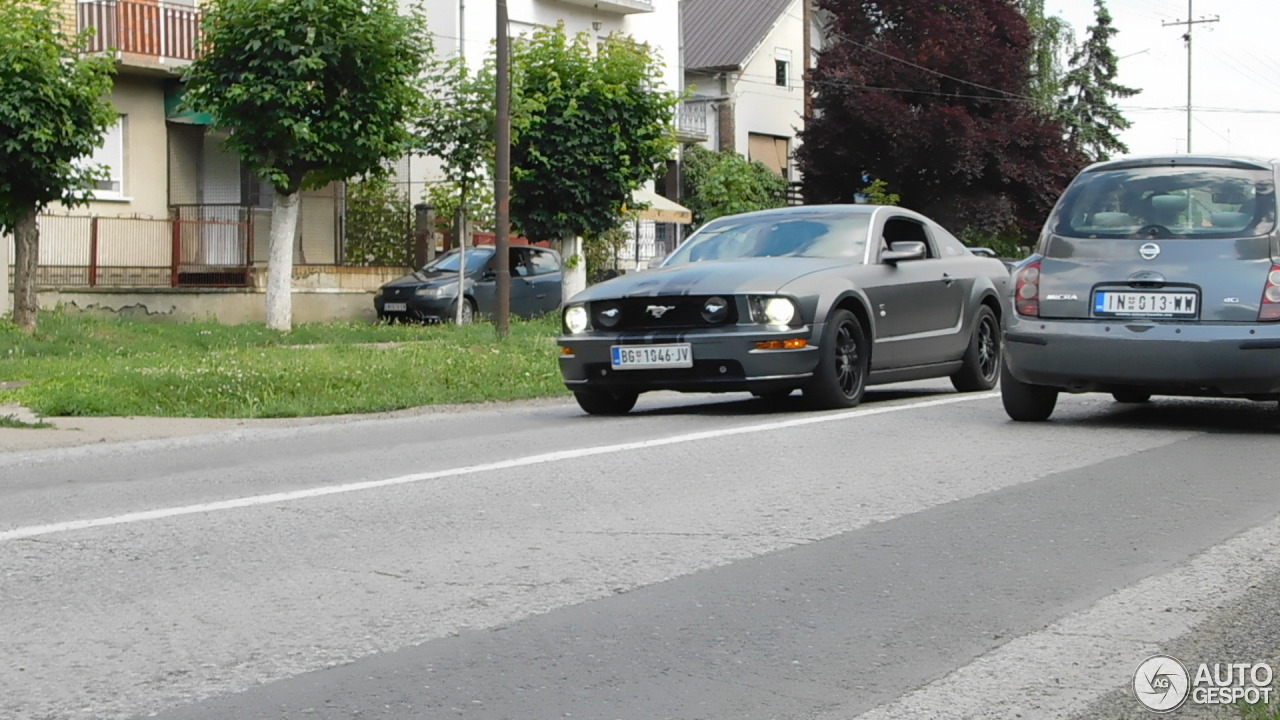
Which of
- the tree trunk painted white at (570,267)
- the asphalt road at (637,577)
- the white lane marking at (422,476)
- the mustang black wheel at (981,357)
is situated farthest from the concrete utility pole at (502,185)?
the asphalt road at (637,577)

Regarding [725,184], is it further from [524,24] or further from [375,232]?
[375,232]

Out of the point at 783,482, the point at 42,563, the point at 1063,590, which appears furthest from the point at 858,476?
the point at 42,563

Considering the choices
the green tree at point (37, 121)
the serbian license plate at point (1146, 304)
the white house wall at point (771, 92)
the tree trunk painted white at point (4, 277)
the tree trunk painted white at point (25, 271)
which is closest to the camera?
the serbian license plate at point (1146, 304)

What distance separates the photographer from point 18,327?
74.5ft

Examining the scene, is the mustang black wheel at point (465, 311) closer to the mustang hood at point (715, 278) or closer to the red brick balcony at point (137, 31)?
the red brick balcony at point (137, 31)

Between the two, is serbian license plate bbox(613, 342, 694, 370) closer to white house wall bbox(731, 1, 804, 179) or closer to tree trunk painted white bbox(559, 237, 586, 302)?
tree trunk painted white bbox(559, 237, 586, 302)

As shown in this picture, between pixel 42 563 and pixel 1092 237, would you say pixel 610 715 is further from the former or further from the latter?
pixel 1092 237

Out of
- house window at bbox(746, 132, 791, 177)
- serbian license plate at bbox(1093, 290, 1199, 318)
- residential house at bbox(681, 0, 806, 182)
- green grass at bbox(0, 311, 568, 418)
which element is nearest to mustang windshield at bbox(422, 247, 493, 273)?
green grass at bbox(0, 311, 568, 418)

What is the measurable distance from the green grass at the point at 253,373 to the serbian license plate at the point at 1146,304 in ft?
18.9

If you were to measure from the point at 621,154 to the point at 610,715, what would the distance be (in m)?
27.3

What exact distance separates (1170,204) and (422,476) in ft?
16.4

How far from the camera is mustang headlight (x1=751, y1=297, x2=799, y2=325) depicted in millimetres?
11547

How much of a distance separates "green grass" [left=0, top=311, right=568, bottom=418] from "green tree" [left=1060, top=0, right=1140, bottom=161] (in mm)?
50316

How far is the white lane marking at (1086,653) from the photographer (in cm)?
431
